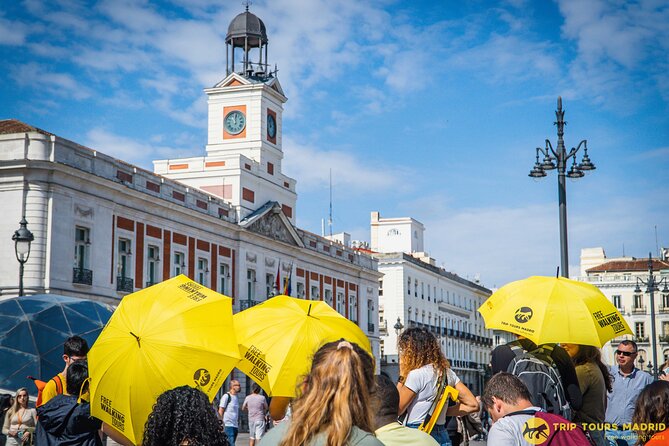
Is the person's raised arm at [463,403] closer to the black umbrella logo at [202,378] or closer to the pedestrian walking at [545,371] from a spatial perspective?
the pedestrian walking at [545,371]

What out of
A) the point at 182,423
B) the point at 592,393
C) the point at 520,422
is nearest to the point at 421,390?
the point at 592,393

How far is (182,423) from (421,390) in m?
2.80

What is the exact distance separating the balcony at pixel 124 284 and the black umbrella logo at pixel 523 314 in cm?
2869

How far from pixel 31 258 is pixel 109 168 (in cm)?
496

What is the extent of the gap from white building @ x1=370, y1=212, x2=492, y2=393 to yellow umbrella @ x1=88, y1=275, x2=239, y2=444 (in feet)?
201

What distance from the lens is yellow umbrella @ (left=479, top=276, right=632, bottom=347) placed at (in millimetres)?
7754

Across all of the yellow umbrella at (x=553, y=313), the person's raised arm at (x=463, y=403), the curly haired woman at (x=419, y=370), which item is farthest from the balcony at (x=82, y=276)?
the curly haired woman at (x=419, y=370)

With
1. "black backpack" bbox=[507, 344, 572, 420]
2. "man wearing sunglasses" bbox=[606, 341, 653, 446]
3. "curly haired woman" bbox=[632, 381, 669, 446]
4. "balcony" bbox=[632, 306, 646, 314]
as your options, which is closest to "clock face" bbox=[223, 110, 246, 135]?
"man wearing sunglasses" bbox=[606, 341, 653, 446]

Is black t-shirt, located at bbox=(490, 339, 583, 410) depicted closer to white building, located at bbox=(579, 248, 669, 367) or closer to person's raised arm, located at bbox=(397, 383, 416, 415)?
person's raised arm, located at bbox=(397, 383, 416, 415)

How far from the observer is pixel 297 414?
147 inches

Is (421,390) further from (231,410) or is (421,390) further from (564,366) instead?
(231,410)

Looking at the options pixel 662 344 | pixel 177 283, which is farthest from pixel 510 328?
pixel 662 344

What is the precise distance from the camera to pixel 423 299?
7588cm

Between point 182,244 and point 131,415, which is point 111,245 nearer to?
point 182,244
